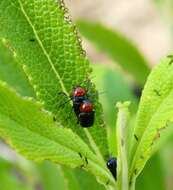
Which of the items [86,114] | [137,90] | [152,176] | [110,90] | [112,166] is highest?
[137,90]

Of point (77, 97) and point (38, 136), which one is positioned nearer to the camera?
point (38, 136)

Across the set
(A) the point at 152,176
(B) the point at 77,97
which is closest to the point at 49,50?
(B) the point at 77,97

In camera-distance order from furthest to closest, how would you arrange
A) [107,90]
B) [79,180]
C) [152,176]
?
[107,90], [152,176], [79,180]

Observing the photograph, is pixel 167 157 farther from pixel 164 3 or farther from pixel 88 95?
pixel 88 95

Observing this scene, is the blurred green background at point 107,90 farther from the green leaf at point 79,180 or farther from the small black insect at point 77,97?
the small black insect at point 77,97

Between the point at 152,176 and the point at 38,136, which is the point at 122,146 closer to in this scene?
the point at 38,136

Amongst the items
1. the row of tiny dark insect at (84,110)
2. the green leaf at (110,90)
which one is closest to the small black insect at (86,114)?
the row of tiny dark insect at (84,110)

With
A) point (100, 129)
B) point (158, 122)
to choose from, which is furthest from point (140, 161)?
point (100, 129)

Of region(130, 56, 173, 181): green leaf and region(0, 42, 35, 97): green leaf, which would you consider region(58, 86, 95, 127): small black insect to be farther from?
region(0, 42, 35, 97): green leaf
